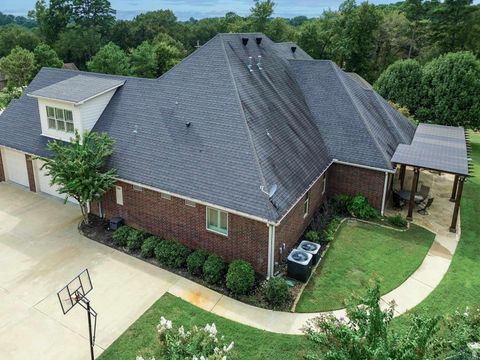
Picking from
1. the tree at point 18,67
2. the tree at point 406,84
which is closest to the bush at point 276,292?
the tree at point 406,84

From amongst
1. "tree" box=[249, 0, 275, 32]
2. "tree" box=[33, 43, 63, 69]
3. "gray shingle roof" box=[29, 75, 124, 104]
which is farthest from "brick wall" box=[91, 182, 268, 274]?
"tree" box=[249, 0, 275, 32]

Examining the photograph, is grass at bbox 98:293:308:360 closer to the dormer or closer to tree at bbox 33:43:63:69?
the dormer

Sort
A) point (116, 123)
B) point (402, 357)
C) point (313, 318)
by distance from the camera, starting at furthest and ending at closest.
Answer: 1. point (116, 123)
2. point (313, 318)
3. point (402, 357)

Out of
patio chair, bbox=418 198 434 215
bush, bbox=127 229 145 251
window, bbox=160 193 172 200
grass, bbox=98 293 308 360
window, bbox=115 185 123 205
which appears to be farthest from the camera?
patio chair, bbox=418 198 434 215

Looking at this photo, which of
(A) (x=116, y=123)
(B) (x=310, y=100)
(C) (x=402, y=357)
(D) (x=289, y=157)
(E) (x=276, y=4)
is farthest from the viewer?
(E) (x=276, y=4)

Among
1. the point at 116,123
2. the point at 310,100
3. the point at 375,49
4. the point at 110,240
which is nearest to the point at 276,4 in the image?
the point at 375,49

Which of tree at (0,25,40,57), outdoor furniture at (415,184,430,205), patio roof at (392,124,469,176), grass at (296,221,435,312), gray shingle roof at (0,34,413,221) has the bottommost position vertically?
grass at (296,221,435,312)

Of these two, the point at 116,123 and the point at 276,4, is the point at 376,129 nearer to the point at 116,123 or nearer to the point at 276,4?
the point at 116,123
